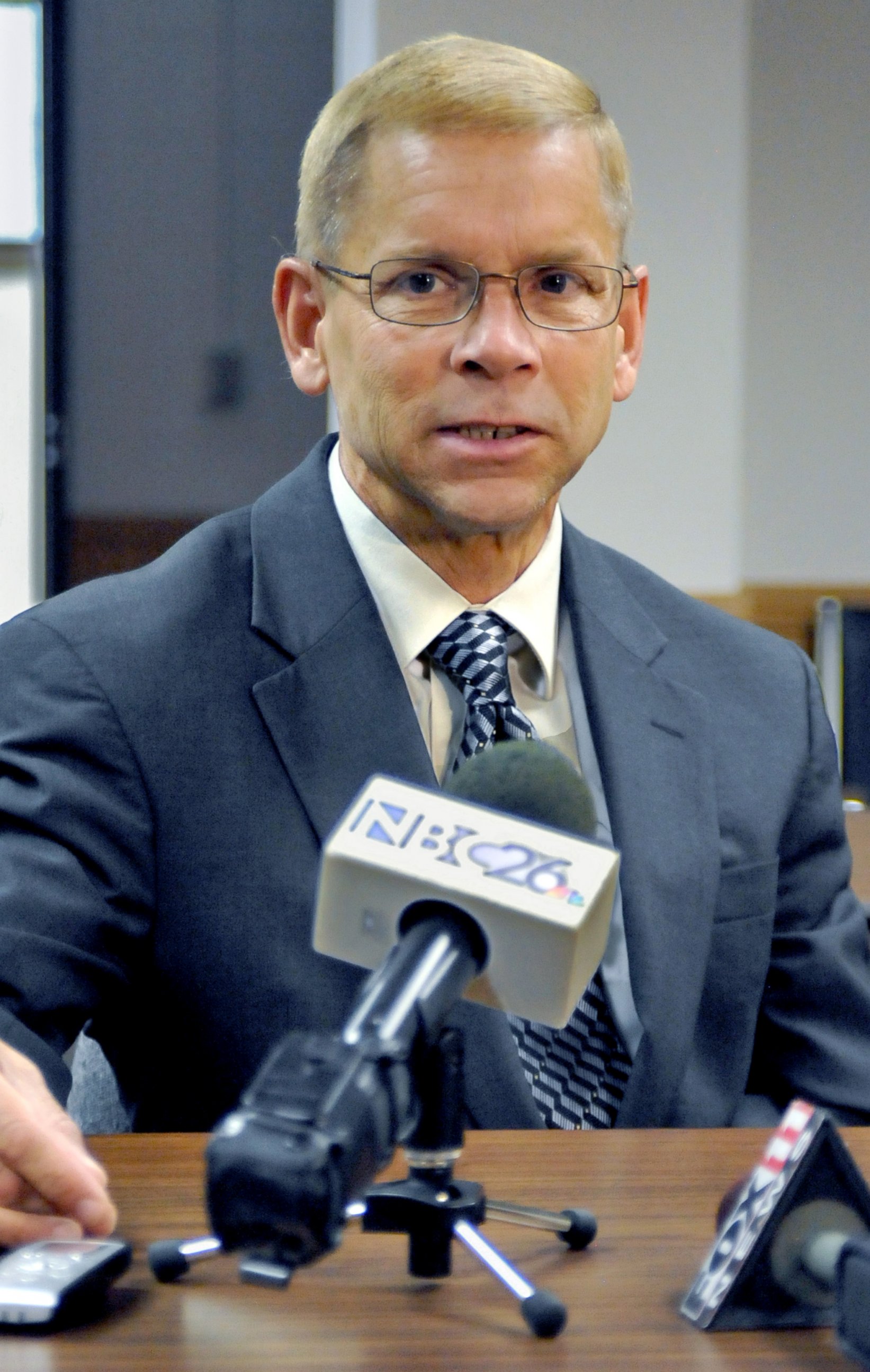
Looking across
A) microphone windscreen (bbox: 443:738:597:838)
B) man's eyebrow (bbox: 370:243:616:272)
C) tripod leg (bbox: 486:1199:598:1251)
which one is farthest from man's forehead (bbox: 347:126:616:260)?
tripod leg (bbox: 486:1199:598:1251)

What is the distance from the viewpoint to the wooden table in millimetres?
655

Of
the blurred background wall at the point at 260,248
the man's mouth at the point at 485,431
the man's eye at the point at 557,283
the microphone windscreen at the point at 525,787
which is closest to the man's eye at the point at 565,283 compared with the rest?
the man's eye at the point at 557,283

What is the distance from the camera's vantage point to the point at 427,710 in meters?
1.27

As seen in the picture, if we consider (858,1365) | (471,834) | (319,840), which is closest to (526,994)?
(471,834)

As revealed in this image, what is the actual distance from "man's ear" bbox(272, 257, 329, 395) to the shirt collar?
0.09m

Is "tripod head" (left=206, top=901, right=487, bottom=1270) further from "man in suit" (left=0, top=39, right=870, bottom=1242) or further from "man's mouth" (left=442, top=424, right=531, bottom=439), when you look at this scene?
"man's mouth" (left=442, top=424, right=531, bottom=439)

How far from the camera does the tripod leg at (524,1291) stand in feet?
2.22

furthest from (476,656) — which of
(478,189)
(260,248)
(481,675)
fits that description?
(260,248)

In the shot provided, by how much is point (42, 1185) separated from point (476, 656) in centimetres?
62

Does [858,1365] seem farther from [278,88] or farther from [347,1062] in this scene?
[278,88]

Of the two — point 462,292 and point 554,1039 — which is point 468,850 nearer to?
point 554,1039

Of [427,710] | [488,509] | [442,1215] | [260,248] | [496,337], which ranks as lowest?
[442,1215]

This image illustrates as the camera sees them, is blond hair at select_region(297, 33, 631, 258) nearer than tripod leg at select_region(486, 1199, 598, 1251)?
No

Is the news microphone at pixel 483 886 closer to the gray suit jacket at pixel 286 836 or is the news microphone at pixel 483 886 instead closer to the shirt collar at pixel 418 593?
the gray suit jacket at pixel 286 836
